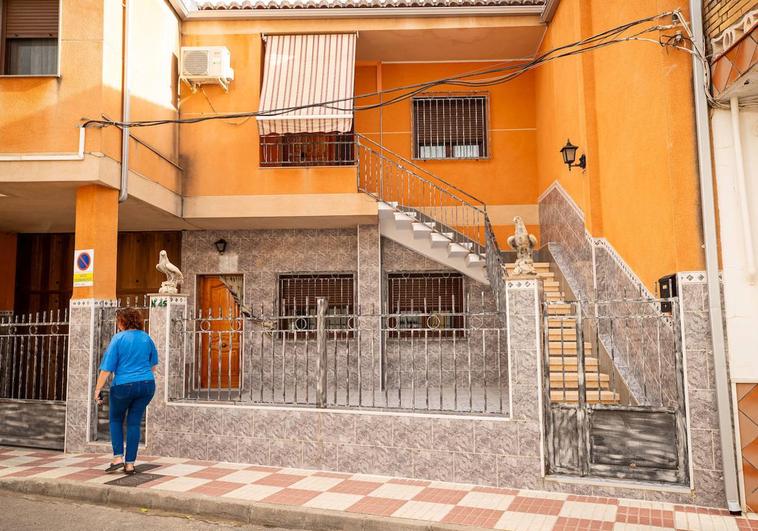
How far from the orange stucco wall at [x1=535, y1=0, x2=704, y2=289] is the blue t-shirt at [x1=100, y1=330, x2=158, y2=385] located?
18.0 feet

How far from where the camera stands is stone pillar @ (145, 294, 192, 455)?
24.5 feet

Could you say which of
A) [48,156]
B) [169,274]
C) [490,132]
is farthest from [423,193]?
[48,156]

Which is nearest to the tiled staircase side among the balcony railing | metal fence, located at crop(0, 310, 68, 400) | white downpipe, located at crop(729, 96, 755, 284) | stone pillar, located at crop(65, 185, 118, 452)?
white downpipe, located at crop(729, 96, 755, 284)

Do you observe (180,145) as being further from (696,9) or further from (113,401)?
(696,9)

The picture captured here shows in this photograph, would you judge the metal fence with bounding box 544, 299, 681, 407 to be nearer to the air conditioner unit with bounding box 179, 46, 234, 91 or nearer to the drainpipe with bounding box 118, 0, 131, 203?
the drainpipe with bounding box 118, 0, 131, 203

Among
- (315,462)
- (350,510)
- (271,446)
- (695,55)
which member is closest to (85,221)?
(271,446)

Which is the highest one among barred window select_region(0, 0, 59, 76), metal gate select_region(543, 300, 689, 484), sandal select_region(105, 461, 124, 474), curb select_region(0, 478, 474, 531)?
barred window select_region(0, 0, 59, 76)

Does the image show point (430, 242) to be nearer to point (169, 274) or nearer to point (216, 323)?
point (216, 323)

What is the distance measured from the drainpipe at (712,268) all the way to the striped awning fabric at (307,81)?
5846 mm

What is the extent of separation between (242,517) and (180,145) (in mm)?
7372

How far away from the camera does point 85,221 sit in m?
8.31

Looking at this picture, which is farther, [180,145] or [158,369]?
[180,145]

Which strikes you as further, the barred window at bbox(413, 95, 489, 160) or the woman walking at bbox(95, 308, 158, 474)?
the barred window at bbox(413, 95, 489, 160)

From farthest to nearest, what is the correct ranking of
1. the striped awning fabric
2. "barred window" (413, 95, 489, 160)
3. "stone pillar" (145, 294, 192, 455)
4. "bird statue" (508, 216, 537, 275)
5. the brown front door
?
"barred window" (413, 95, 489, 160)
the brown front door
the striped awning fabric
"stone pillar" (145, 294, 192, 455)
"bird statue" (508, 216, 537, 275)
